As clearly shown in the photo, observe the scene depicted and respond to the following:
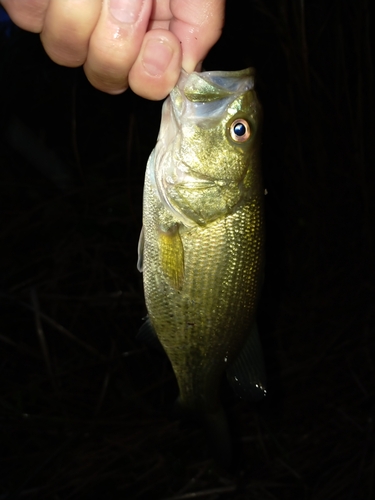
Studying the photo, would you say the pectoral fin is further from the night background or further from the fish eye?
the night background

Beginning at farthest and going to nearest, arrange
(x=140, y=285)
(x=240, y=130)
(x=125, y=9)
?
(x=140, y=285) → (x=240, y=130) → (x=125, y=9)

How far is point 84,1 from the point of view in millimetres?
833

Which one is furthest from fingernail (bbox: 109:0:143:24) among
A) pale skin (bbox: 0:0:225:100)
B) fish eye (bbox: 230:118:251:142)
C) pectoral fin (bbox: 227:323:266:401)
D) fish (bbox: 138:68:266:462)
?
pectoral fin (bbox: 227:323:266:401)

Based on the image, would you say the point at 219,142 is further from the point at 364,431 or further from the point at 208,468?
the point at 364,431

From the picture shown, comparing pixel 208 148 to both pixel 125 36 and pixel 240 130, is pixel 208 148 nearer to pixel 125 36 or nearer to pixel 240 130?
pixel 240 130

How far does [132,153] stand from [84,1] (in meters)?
1.95

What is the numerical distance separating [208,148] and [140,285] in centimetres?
180

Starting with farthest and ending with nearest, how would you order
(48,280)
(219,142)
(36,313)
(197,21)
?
(48,280), (36,313), (219,142), (197,21)

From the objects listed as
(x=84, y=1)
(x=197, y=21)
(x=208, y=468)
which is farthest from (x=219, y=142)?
(x=208, y=468)

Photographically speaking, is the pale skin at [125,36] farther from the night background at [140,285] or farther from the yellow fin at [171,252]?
the night background at [140,285]

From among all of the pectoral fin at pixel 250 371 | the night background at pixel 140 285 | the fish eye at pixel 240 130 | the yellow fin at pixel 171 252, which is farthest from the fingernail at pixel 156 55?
the night background at pixel 140 285

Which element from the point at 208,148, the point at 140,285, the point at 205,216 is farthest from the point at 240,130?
the point at 140,285

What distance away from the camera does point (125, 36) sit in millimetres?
886

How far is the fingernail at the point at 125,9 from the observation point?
0.84 metres
